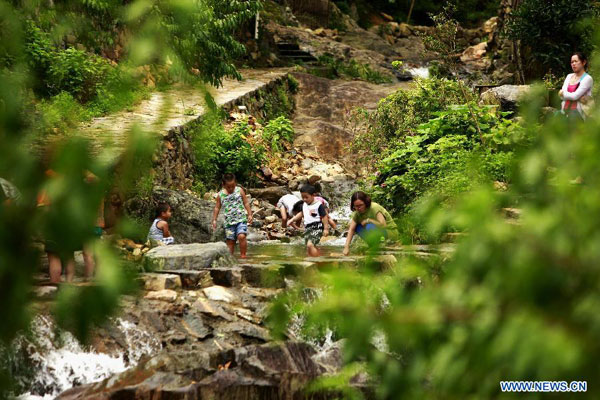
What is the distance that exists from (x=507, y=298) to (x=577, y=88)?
903 cm

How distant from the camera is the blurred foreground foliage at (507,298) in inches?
48.5

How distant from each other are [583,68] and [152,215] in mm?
6721

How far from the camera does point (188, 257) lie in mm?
9086

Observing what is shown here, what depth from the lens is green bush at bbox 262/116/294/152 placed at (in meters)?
17.9

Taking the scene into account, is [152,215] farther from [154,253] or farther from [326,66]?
[326,66]

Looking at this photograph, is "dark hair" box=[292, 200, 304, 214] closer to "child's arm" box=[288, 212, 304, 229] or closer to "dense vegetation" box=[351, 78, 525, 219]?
"child's arm" box=[288, 212, 304, 229]

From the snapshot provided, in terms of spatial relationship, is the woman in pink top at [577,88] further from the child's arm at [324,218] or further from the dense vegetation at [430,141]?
the child's arm at [324,218]

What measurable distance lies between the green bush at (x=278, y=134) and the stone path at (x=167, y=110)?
108cm

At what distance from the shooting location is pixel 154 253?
9.08m

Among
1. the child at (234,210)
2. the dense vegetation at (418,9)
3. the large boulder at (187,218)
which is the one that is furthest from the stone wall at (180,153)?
the dense vegetation at (418,9)

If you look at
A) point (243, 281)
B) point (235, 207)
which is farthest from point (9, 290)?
point (235, 207)

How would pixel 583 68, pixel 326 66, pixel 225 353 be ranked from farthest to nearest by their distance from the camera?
pixel 326 66, pixel 583 68, pixel 225 353

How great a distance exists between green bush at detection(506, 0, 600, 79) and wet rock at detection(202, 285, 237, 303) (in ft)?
41.3

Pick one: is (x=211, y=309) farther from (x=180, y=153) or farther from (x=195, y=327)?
(x=180, y=153)
